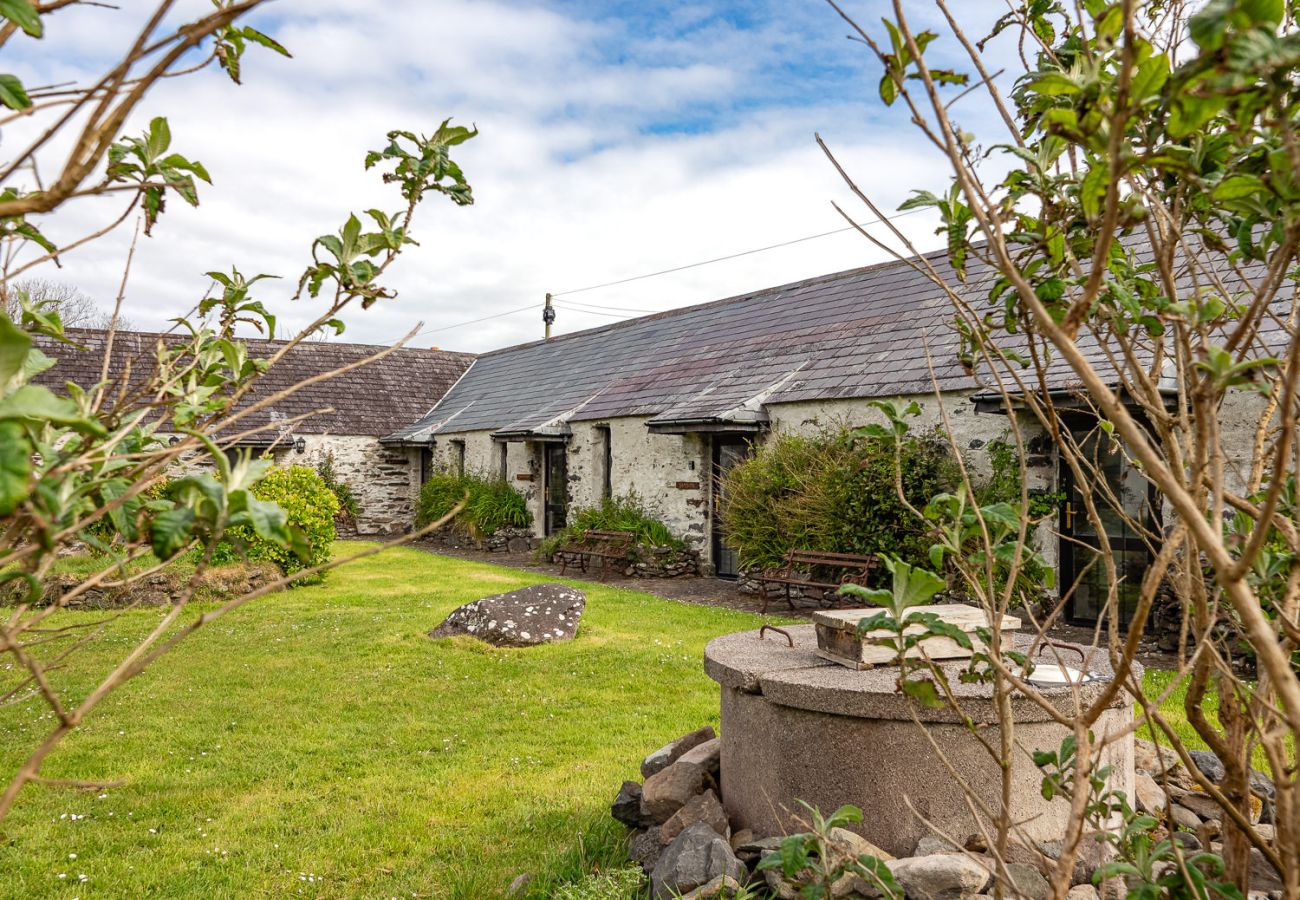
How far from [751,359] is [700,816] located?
1162cm

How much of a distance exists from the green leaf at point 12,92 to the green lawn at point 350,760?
2.99 metres

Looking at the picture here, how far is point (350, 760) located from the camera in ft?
18.8

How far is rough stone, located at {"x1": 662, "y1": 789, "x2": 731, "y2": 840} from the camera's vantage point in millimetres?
3969

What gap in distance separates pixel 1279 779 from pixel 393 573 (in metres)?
14.4

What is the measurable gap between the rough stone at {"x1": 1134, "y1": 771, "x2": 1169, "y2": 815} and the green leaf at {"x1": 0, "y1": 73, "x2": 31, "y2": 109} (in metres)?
4.60

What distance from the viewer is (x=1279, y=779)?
4.93ft

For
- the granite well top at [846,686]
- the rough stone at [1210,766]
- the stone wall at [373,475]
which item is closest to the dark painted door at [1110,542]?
the rough stone at [1210,766]

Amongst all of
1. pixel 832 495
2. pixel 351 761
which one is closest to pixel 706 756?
pixel 351 761

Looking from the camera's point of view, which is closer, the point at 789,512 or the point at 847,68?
the point at 847,68

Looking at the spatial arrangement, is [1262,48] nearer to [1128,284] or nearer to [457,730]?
[1128,284]

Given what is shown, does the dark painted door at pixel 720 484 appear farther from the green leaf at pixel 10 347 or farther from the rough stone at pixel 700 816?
the green leaf at pixel 10 347

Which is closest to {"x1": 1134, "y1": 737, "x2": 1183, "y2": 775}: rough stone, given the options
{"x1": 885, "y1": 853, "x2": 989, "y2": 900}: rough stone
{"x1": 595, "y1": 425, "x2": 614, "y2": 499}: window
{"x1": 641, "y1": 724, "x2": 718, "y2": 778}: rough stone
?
{"x1": 885, "y1": 853, "x2": 989, "y2": 900}: rough stone

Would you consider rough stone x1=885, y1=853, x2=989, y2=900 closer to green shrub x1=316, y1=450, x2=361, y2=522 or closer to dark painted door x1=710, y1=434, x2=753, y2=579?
dark painted door x1=710, y1=434, x2=753, y2=579

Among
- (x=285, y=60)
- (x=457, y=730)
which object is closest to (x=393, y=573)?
(x=457, y=730)
